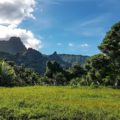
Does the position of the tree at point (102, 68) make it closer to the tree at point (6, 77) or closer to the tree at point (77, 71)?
the tree at point (6, 77)

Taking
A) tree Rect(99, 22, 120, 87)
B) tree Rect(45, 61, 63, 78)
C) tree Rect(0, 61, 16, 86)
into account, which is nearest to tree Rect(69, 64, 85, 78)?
tree Rect(45, 61, 63, 78)

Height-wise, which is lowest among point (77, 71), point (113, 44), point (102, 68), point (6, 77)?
point (6, 77)

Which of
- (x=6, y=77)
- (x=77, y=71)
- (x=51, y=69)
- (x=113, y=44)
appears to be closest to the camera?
(x=113, y=44)

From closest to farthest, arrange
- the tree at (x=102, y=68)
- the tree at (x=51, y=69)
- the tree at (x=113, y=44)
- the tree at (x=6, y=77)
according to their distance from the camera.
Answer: the tree at (x=113, y=44) < the tree at (x=6, y=77) < the tree at (x=102, y=68) < the tree at (x=51, y=69)

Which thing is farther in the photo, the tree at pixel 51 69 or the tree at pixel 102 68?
the tree at pixel 51 69

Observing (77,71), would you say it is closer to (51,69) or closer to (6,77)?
(51,69)

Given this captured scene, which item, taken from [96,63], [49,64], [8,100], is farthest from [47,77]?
[8,100]

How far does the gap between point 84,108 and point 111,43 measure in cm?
3564

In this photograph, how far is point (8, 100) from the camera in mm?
30500

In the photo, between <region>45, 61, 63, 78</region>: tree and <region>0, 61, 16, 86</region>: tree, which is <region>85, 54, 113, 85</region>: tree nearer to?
<region>0, 61, 16, 86</region>: tree

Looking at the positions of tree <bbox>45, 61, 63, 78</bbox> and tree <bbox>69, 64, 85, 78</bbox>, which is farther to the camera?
tree <bbox>69, 64, 85, 78</bbox>

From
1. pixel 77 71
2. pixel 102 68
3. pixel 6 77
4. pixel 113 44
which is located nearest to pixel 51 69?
pixel 77 71

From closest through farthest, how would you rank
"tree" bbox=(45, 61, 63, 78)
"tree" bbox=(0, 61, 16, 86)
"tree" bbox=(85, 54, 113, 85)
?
"tree" bbox=(0, 61, 16, 86), "tree" bbox=(85, 54, 113, 85), "tree" bbox=(45, 61, 63, 78)

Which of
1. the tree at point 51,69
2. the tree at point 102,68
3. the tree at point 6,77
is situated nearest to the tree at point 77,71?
the tree at point 51,69
